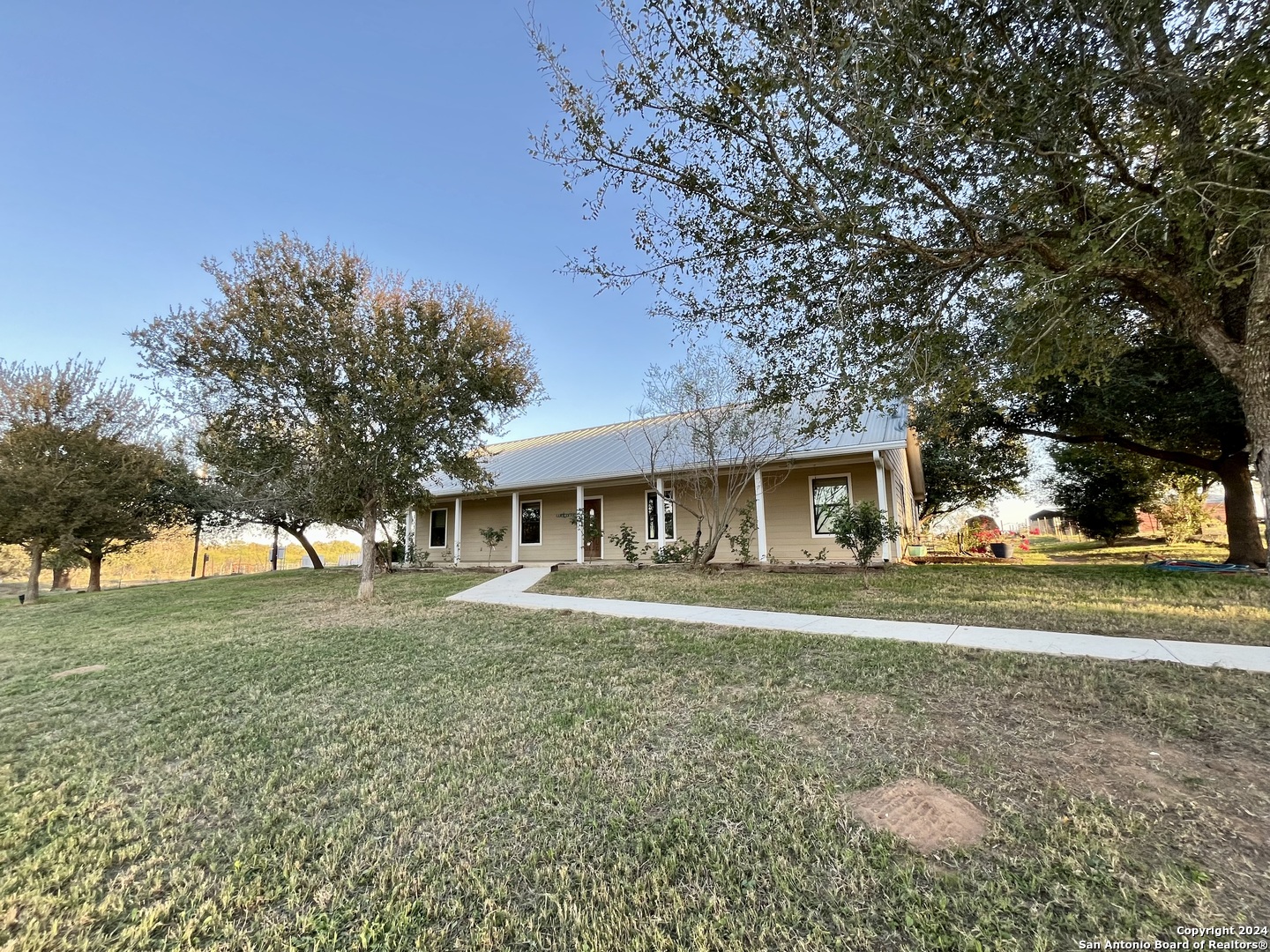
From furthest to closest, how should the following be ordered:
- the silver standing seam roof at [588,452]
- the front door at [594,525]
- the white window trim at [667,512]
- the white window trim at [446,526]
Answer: the white window trim at [446,526], the front door at [594,525], the white window trim at [667,512], the silver standing seam roof at [588,452]

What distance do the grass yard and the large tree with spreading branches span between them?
3011 millimetres

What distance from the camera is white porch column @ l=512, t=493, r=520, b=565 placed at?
1650cm

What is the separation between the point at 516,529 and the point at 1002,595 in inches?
500

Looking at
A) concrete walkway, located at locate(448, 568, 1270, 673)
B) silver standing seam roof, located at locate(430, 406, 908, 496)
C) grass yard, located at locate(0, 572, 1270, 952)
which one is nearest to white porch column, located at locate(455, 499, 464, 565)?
silver standing seam roof, located at locate(430, 406, 908, 496)

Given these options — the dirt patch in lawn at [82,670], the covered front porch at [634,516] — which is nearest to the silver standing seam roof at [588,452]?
the covered front porch at [634,516]

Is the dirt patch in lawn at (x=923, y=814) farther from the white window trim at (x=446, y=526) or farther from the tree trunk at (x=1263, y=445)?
the white window trim at (x=446, y=526)

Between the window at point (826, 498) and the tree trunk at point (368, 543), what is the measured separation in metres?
9.98

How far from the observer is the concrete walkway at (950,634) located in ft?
14.5

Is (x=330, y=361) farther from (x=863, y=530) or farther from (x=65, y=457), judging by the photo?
(x=863, y=530)

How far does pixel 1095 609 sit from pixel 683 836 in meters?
6.79

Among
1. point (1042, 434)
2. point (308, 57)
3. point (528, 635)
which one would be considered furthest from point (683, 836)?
point (1042, 434)

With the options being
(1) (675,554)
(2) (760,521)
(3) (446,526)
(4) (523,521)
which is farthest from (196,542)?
(2) (760,521)

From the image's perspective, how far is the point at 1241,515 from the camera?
1061 centimetres

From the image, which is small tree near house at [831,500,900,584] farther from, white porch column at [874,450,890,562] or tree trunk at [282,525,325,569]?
Answer: tree trunk at [282,525,325,569]
